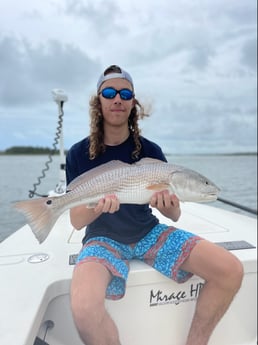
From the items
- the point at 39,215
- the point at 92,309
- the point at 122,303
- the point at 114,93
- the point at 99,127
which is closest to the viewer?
the point at 92,309

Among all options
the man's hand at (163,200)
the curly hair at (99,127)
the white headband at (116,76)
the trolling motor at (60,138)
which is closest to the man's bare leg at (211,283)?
the man's hand at (163,200)

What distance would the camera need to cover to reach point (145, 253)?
1.96 metres

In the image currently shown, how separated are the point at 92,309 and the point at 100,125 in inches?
48.8

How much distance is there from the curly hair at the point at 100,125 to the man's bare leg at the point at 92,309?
2.69 ft

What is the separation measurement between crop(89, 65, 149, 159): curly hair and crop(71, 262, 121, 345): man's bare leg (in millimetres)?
819

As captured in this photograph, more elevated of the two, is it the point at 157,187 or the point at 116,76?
the point at 116,76

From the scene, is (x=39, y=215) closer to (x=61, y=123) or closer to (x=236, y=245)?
(x=236, y=245)

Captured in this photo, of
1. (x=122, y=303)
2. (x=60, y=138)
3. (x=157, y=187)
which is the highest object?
(x=60, y=138)

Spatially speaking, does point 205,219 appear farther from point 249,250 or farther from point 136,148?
point 136,148

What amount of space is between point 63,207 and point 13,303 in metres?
0.54

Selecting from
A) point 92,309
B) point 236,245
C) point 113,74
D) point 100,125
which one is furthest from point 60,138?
point 92,309

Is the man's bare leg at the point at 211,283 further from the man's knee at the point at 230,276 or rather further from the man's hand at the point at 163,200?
the man's hand at the point at 163,200

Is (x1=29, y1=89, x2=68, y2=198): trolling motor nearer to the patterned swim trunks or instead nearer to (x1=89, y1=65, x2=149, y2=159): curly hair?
(x1=89, y1=65, x2=149, y2=159): curly hair

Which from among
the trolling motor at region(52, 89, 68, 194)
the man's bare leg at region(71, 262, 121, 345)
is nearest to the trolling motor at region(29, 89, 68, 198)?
the trolling motor at region(52, 89, 68, 194)
